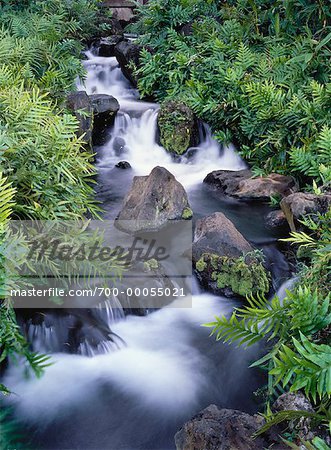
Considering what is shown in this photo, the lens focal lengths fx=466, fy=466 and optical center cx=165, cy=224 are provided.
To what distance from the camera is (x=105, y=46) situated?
1141cm

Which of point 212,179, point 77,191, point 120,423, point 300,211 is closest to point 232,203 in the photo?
point 212,179

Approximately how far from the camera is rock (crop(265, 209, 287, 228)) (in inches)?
233

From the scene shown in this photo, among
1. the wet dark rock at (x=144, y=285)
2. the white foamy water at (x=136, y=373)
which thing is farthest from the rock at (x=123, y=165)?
the white foamy water at (x=136, y=373)

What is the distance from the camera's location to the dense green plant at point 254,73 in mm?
6629

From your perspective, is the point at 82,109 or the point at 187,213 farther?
the point at 82,109

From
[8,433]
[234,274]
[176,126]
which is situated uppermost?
[8,433]

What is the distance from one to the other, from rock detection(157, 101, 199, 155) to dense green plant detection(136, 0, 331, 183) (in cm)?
28

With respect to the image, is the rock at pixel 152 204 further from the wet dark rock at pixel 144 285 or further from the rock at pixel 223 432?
the rock at pixel 223 432

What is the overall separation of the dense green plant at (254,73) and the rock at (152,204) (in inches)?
67.9

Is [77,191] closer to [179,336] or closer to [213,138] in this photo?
[179,336]

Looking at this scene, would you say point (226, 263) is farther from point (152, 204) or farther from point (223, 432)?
point (223, 432)

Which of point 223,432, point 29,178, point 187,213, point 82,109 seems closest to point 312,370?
point 223,432

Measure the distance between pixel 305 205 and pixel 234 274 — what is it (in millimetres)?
1227

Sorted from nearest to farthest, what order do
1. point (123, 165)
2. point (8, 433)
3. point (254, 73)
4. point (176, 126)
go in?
point (8, 433) → point (123, 165) → point (254, 73) → point (176, 126)
